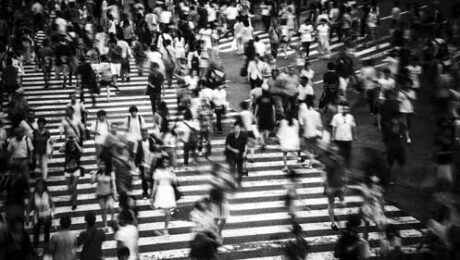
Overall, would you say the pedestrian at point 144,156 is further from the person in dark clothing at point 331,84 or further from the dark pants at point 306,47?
the dark pants at point 306,47

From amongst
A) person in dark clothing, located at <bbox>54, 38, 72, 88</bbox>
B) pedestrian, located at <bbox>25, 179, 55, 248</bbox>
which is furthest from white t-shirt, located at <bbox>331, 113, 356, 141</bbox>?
person in dark clothing, located at <bbox>54, 38, 72, 88</bbox>

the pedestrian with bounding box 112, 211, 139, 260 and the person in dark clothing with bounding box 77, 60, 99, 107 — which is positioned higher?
the person in dark clothing with bounding box 77, 60, 99, 107

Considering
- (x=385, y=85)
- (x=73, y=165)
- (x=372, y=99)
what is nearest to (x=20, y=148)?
(x=73, y=165)

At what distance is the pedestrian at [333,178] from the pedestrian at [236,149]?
192cm

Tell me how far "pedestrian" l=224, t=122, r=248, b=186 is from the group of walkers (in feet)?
0.10

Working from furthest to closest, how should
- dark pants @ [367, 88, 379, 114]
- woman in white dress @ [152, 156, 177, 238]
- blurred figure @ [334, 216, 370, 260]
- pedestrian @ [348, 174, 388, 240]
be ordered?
1. dark pants @ [367, 88, 379, 114]
2. woman in white dress @ [152, 156, 177, 238]
3. pedestrian @ [348, 174, 388, 240]
4. blurred figure @ [334, 216, 370, 260]

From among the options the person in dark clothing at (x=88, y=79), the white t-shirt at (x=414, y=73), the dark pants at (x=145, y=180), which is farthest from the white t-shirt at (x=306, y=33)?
the dark pants at (x=145, y=180)

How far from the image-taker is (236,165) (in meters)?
12.9

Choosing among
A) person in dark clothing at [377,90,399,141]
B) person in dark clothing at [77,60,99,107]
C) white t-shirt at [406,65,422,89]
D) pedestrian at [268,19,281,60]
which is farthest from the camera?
pedestrian at [268,19,281,60]

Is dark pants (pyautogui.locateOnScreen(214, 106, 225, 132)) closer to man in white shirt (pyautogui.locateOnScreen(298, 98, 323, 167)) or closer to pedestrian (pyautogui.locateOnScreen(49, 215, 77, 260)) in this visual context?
man in white shirt (pyautogui.locateOnScreen(298, 98, 323, 167))

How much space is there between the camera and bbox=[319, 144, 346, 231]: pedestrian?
1091 centimetres

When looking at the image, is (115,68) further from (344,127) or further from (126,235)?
(126,235)

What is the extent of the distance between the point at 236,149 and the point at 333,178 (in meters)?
2.23

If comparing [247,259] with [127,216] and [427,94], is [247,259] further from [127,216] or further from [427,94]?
[427,94]
